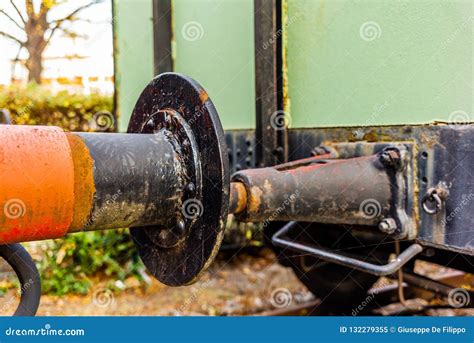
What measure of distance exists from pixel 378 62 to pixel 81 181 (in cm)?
144

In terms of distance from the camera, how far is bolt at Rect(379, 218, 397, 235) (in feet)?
6.98

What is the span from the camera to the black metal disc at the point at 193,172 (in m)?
1.68

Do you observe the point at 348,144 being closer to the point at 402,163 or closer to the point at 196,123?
the point at 402,163

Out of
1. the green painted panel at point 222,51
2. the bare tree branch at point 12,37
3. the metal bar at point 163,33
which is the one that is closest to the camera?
the green painted panel at point 222,51

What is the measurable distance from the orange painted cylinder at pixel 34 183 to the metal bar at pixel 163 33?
84.8 inches

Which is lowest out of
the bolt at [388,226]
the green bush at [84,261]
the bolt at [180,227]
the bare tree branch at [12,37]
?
the green bush at [84,261]

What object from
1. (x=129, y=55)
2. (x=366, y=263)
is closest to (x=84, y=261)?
(x=129, y=55)

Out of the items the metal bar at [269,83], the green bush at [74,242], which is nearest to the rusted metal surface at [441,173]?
the metal bar at [269,83]

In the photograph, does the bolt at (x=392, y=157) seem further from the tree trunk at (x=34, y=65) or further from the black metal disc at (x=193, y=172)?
the tree trunk at (x=34, y=65)

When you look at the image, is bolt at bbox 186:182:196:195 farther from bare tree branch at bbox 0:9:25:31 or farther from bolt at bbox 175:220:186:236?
bare tree branch at bbox 0:9:25:31

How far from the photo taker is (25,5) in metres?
4.48

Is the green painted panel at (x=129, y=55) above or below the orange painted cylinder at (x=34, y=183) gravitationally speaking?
above

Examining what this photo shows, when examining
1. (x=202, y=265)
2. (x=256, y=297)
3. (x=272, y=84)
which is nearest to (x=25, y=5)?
(x=272, y=84)

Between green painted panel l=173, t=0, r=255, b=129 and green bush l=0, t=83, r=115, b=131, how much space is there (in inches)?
79.8
